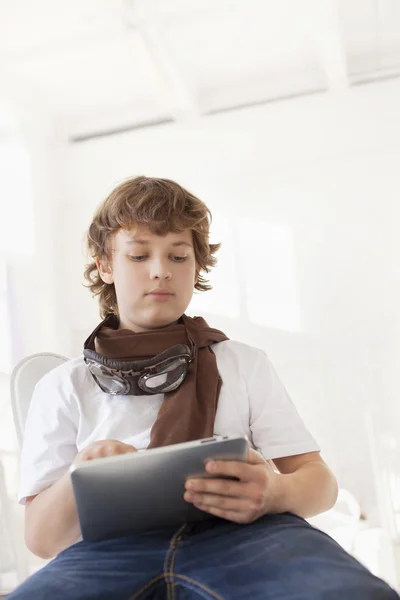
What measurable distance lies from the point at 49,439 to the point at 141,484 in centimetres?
31

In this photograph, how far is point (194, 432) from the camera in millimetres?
1029

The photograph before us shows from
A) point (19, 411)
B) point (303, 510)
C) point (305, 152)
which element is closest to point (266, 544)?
point (303, 510)

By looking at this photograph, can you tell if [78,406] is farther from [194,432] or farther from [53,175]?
[53,175]

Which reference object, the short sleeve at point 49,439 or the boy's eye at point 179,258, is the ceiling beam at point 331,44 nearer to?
the boy's eye at point 179,258

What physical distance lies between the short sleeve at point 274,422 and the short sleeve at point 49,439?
0.32 m

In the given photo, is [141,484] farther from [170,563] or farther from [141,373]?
[141,373]

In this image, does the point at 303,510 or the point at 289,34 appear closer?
the point at 303,510

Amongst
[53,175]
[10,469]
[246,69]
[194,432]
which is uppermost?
[246,69]

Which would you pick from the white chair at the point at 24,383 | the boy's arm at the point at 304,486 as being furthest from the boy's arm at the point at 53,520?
the white chair at the point at 24,383

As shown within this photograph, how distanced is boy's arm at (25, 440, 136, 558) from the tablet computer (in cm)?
8

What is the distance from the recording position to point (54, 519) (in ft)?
3.16

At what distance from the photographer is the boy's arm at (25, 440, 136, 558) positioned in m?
0.95

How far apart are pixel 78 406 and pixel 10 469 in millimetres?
2031

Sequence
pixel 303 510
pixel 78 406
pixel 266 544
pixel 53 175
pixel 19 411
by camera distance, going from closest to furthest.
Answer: pixel 266 544 → pixel 303 510 → pixel 78 406 → pixel 19 411 → pixel 53 175
